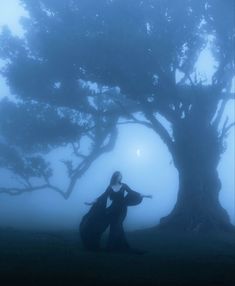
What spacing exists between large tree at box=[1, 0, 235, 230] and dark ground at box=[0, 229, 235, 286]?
967cm

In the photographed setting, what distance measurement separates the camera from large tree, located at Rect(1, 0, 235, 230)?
888 inches

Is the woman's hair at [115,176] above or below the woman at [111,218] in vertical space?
above

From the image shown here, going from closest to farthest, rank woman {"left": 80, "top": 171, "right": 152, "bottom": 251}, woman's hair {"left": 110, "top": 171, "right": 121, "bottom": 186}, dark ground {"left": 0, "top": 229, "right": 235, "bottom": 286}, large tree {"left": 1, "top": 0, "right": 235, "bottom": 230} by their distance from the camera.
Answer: dark ground {"left": 0, "top": 229, "right": 235, "bottom": 286}
woman {"left": 80, "top": 171, "right": 152, "bottom": 251}
woman's hair {"left": 110, "top": 171, "right": 121, "bottom": 186}
large tree {"left": 1, "top": 0, "right": 235, "bottom": 230}

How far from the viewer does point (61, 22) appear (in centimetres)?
2459

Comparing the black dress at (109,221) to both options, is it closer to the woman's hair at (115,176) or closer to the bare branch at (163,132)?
the woman's hair at (115,176)

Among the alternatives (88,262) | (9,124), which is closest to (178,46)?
(9,124)

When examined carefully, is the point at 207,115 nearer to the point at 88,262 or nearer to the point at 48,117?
the point at 48,117

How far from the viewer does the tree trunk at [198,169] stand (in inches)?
898

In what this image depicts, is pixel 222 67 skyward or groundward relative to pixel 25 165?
skyward

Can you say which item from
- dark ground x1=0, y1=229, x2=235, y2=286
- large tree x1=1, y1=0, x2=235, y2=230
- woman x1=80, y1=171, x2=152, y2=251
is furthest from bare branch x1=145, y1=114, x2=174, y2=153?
woman x1=80, y1=171, x2=152, y2=251

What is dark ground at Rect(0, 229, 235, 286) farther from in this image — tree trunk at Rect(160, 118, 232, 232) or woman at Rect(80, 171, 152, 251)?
tree trunk at Rect(160, 118, 232, 232)

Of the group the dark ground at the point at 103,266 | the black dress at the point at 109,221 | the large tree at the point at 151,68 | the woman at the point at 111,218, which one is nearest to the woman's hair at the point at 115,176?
the woman at the point at 111,218

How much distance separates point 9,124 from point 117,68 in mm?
9217

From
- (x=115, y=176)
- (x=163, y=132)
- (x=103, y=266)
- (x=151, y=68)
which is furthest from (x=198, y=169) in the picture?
(x=103, y=266)
